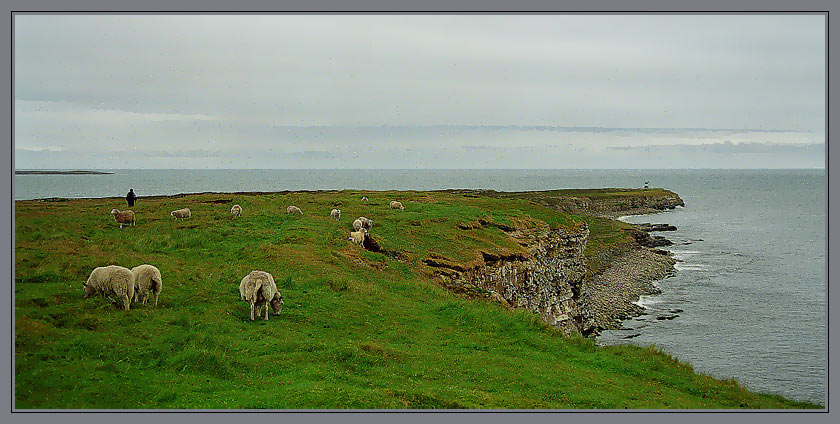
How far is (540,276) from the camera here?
137ft

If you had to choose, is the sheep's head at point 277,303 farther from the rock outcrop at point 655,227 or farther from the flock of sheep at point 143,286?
the rock outcrop at point 655,227

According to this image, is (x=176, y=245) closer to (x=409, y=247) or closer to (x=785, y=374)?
(x=409, y=247)

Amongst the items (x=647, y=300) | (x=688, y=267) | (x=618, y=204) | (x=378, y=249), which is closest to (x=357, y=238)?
(x=378, y=249)

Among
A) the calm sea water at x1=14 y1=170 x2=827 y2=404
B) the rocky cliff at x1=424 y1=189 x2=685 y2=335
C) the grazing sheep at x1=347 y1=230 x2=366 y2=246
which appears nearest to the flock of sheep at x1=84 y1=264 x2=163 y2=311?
the calm sea water at x1=14 y1=170 x2=827 y2=404

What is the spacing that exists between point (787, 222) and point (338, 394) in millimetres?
123643

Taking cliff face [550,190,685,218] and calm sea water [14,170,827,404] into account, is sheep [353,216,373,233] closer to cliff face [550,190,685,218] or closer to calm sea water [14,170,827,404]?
calm sea water [14,170,827,404]

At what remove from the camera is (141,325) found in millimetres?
16344

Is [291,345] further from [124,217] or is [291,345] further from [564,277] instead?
[564,277]

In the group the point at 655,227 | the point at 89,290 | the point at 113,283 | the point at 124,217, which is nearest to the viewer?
the point at 113,283

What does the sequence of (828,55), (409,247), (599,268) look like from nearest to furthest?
1. (828,55)
2. (409,247)
3. (599,268)

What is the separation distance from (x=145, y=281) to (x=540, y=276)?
95.2 feet

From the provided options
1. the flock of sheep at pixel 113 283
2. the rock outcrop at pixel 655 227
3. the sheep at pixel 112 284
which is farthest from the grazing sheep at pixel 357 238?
the rock outcrop at pixel 655 227

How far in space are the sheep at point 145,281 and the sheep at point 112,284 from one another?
1.44 feet

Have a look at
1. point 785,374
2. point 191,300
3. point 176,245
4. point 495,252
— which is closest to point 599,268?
point 785,374
